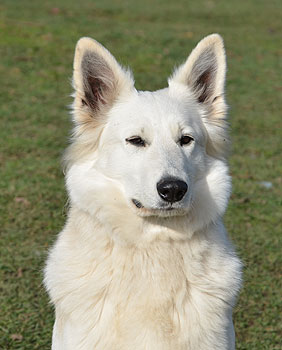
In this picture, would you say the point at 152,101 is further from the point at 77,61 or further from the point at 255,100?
the point at 255,100

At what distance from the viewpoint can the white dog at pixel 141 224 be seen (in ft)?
12.1

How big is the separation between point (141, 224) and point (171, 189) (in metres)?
0.48

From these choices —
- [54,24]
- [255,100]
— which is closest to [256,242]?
[255,100]

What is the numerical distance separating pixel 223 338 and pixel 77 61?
2.04 m

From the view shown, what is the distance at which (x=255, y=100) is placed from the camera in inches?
538

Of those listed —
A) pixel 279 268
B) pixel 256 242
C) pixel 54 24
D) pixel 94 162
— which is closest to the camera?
pixel 94 162

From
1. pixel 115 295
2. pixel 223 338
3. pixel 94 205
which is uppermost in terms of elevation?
pixel 94 205

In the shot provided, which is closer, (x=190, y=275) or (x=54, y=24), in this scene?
(x=190, y=275)

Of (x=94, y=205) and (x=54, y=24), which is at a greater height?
(x=94, y=205)

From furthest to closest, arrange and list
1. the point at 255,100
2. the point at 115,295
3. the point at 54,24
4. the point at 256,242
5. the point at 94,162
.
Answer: the point at 54,24
the point at 255,100
the point at 256,242
the point at 94,162
the point at 115,295

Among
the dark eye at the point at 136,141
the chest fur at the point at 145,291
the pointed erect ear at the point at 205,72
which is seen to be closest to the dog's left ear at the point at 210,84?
the pointed erect ear at the point at 205,72

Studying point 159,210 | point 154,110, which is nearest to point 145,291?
point 159,210

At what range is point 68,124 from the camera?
11.2m

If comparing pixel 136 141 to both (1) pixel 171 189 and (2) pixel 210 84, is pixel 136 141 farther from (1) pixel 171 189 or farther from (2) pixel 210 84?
(2) pixel 210 84
